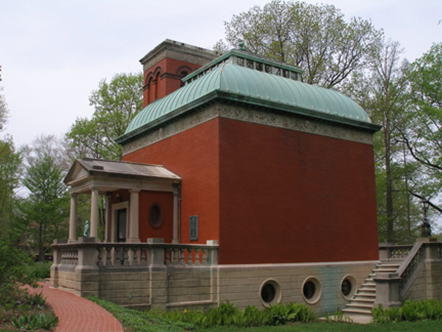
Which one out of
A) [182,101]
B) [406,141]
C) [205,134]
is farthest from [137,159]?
[406,141]

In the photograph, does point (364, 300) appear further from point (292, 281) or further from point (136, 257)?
point (136, 257)

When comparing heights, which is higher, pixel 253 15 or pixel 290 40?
pixel 253 15

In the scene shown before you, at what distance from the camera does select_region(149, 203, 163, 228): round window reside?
1853 centimetres

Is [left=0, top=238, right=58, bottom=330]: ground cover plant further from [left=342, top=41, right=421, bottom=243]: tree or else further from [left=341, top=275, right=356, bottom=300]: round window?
[left=342, top=41, right=421, bottom=243]: tree

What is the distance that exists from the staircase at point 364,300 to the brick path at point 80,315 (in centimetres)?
974

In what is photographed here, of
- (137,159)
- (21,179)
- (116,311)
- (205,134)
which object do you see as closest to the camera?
(116,311)

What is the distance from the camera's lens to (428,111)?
2770cm

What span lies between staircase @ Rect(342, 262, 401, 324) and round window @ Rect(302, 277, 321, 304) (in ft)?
4.00

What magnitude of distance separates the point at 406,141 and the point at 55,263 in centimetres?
2375

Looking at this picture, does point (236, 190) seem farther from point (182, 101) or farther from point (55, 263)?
point (55, 263)

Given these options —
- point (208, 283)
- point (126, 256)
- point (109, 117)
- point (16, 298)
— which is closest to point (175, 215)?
point (208, 283)

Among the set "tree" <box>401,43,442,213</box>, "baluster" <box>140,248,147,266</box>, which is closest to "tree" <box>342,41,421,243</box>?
"tree" <box>401,43,442,213</box>

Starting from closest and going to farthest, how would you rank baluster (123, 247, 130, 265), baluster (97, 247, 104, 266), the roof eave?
baluster (97, 247, 104, 266) → baluster (123, 247, 130, 265) → the roof eave

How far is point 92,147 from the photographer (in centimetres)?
3838
